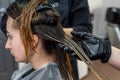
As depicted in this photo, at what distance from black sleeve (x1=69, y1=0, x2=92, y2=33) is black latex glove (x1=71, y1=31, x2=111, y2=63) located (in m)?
0.37

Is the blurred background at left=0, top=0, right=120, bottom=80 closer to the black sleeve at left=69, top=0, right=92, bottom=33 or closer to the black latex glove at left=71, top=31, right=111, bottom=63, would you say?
the black sleeve at left=69, top=0, right=92, bottom=33

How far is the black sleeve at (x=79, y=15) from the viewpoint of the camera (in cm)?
152

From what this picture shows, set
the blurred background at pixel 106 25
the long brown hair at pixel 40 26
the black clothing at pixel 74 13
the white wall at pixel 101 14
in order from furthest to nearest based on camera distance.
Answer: the white wall at pixel 101 14 < the blurred background at pixel 106 25 < the black clothing at pixel 74 13 < the long brown hair at pixel 40 26

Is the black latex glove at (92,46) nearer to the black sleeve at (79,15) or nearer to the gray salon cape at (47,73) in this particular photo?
the gray salon cape at (47,73)

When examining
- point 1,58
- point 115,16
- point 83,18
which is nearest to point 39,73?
point 83,18

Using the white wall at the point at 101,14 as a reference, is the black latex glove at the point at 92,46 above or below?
above

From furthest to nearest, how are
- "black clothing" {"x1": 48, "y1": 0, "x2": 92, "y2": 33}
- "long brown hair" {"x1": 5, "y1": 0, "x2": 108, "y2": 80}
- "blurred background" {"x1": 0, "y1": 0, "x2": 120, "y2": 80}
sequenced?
"blurred background" {"x1": 0, "y1": 0, "x2": 120, "y2": 80} → "black clothing" {"x1": 48, "y1": 0, "x2": 92, "y2": 33} → "long brown hair" {"x1": 5, "y1": 0, "x2": 108, "y2": 80}

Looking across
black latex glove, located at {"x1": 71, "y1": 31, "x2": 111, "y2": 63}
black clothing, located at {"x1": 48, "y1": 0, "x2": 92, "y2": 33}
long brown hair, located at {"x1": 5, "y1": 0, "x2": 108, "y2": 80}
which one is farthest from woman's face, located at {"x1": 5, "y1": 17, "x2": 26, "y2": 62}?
black clothing, located at {"x1": 48, "y1": 0, "x2": 92, "y2": 33}


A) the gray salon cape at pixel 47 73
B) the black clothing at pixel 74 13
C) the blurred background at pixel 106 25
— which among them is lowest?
the blurred background at pixel 106 25

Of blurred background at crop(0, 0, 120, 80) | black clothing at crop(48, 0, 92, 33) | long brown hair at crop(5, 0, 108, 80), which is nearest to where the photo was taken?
long brown hair at crop(5, 0, 108, 80)

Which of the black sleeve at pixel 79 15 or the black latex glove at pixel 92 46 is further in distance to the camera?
the black sleeve at pixel 79 15

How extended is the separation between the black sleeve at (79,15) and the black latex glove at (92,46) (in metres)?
0.37

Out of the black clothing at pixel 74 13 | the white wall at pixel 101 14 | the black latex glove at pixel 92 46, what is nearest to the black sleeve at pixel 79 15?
the black clothing at pixel 74 13

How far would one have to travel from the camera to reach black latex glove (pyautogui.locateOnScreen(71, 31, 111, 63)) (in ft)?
3.69
